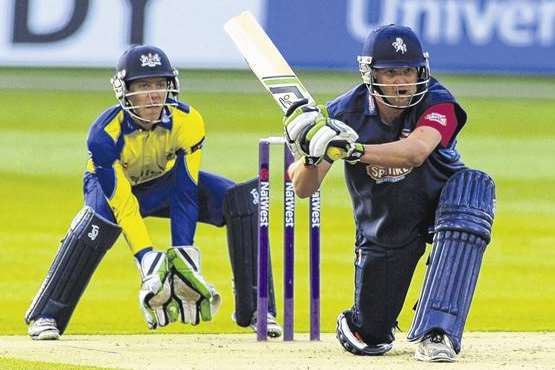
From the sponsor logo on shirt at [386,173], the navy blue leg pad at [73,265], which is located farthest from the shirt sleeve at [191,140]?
the sponsor logo on shirt at [386,173]

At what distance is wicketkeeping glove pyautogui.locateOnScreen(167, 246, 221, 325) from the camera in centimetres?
651

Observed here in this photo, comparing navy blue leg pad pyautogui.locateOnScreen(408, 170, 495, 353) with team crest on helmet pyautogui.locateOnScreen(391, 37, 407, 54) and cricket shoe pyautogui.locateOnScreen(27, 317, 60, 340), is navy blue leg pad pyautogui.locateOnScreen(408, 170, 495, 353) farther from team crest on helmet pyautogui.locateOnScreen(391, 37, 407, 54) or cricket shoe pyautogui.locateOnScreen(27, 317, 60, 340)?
cricket shoe pyautogui.locateOnScreen(27, 317, 60, 340)

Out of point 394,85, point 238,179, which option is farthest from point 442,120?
point 238,179

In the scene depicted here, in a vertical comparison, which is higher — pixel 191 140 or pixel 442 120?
pixel 442 120

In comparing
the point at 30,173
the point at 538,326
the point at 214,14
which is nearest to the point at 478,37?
the point at 214,14

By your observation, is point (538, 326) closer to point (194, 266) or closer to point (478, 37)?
point (194, 266)

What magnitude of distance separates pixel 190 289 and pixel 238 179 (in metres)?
6.27

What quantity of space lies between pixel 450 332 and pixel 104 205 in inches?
74.5

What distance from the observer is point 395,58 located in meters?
5.92

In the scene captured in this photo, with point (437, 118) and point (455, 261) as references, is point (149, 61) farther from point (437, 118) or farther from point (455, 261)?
point (455, 261)

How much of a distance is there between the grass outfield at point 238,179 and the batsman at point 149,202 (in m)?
0.45

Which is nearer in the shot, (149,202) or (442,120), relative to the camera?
(442,120)

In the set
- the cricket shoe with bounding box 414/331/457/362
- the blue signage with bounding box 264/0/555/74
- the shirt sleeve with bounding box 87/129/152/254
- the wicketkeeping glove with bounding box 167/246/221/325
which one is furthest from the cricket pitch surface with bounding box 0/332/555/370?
the blue signage with bounding box 264/0/555/74

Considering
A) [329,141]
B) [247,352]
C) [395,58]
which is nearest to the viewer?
[329,141]
